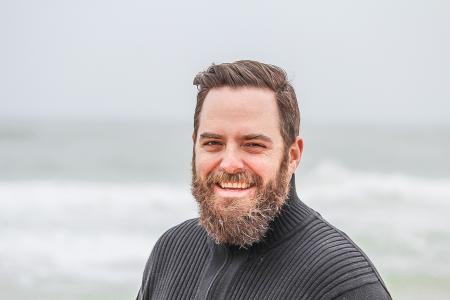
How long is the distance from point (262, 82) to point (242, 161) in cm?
24

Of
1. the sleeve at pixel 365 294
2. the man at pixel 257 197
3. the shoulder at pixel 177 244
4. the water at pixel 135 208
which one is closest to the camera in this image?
the sleeve at pixel 365 294

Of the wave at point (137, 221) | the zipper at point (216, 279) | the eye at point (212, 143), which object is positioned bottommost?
Answer: the zipper at point (216, 279)

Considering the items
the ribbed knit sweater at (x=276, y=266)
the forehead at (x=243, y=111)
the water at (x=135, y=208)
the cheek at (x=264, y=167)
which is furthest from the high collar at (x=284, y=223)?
the water at (x=135, y=208)

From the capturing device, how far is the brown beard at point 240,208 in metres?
2.63

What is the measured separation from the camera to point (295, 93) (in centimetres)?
277

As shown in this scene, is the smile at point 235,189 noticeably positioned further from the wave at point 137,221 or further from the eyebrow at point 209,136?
the wave at point 137,221

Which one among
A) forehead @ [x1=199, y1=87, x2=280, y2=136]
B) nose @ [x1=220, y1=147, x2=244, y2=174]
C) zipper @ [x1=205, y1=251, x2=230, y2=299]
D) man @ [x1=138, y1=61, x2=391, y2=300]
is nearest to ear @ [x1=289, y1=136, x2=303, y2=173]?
man @ [x1=138, y1=61, x2=391, y2=300]

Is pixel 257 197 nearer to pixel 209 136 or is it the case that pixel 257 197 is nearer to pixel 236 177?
pixel 236 177

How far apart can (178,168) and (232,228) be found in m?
22.3

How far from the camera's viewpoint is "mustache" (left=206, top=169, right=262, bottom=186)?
2603 mm

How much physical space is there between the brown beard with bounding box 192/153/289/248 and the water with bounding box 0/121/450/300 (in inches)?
265

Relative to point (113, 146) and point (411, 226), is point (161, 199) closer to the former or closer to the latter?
point (411, 226)

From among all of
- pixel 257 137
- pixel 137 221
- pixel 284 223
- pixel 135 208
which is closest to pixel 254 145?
pixel 257 137

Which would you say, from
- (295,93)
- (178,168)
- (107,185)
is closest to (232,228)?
(295,93)
